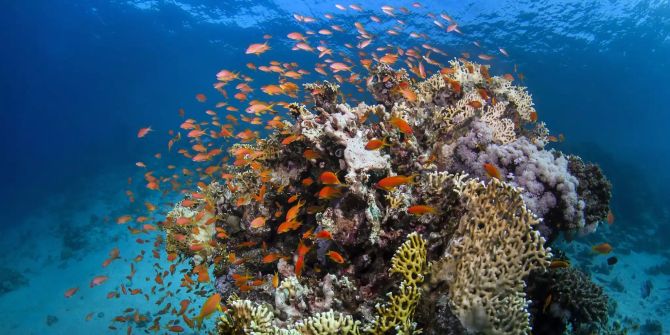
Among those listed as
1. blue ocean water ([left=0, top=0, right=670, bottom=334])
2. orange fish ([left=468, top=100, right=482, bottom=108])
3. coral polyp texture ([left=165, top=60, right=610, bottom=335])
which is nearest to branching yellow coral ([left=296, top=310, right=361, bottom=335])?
coral polyp texture ([left=165, top=60, right=610, bottom=335])

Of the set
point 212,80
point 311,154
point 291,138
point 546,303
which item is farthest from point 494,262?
point 212,80

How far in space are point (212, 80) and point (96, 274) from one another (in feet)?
180

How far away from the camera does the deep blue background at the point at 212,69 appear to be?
29.9 m

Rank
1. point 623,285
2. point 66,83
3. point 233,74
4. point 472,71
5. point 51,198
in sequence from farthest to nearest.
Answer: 1. point 66,83
2. point 51,198
3. point 623,285
4. point 233,74
5. point 472,71

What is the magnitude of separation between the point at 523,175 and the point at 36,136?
12342cm

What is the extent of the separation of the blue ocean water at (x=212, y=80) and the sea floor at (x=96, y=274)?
122 millimetres

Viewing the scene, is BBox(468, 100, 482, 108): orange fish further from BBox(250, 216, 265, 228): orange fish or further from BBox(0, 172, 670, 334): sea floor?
BBox(0, 172, 670, 334): sea floor

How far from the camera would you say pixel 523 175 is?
536 cm

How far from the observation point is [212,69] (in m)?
61.7

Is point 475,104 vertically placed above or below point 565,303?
above

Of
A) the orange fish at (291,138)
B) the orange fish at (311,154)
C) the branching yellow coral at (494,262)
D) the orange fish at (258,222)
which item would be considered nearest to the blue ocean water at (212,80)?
the orange fish at (258,222)

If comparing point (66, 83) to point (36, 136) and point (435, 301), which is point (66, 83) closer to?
point (36, 136)

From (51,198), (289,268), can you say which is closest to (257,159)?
(289,268)

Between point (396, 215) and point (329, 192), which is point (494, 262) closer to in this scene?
point (396, 215)
